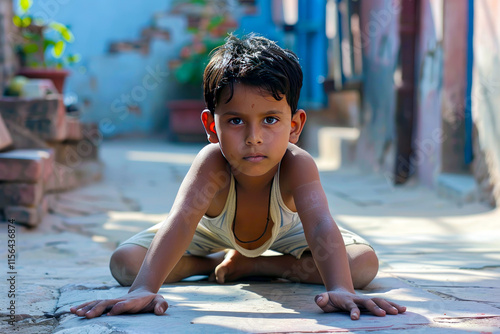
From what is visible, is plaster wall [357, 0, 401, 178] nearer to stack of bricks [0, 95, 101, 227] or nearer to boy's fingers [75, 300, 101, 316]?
stack of bricks [0, 95, 101, 227]

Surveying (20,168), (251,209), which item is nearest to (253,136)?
(251,209)

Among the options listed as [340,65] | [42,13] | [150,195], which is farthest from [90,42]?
[150,195]

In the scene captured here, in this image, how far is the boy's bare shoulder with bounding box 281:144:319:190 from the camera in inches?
78.5

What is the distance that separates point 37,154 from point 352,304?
8.23ft

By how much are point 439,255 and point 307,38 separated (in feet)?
20.3

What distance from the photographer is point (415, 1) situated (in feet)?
17.0

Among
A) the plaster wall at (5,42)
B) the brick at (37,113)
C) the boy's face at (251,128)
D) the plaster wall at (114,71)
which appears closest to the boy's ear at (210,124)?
the boy's face at (251,128)

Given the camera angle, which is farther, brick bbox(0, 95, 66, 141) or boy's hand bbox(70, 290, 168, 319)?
brick bbox(0, 95, 66, 141)

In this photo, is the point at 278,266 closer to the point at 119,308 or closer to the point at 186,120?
the point at 119,308

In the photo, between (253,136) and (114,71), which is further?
(114,71)

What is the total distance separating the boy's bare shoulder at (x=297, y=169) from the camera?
2.00m

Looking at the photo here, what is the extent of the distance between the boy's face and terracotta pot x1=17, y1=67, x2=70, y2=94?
4465 millimetres

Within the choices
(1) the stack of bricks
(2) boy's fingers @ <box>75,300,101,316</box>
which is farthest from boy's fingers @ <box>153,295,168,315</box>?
(1) the stack of bricks

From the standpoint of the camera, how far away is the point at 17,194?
3285 mm
